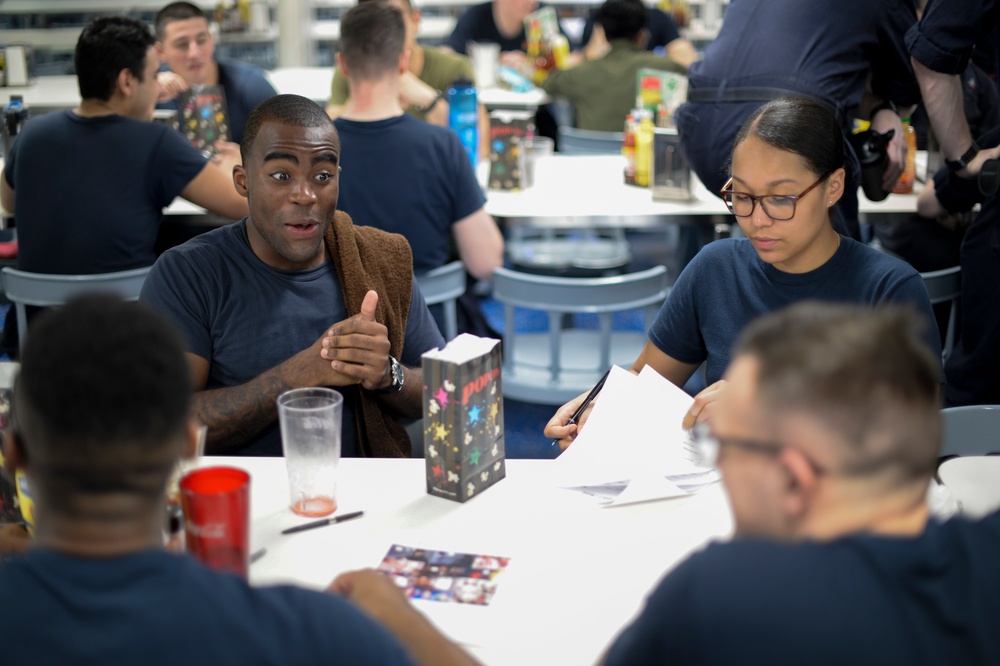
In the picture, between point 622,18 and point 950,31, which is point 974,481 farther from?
point 622,18

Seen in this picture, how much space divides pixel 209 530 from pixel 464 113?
309cm

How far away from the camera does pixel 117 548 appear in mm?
943

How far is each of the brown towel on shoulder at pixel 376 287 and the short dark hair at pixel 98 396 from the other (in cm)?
118

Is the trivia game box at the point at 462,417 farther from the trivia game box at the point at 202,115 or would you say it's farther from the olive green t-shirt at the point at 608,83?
the olive green t-shirt at the point at 608,83

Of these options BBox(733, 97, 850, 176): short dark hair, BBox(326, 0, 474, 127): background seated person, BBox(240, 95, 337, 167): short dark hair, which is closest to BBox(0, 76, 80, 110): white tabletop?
BBox(326, 0, 474, 127): background seated person

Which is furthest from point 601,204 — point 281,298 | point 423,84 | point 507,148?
point 281,298

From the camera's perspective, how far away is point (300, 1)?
763 centimetres

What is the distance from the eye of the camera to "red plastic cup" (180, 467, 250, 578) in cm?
132

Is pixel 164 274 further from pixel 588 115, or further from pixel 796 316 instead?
pixel 588 115

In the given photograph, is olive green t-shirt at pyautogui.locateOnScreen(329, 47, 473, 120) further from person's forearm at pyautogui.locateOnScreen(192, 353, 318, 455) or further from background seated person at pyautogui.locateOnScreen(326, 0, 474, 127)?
person's forearm at pyautogui.locateOnScreen(192, 353, 318, 455)

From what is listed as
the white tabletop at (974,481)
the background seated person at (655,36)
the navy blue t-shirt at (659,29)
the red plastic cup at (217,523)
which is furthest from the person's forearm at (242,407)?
the navy blue t-shirt at (659,29)

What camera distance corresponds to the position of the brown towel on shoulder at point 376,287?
2.15m

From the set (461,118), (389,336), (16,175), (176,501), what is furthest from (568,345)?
(176,501)

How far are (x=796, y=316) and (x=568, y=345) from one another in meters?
2.85
